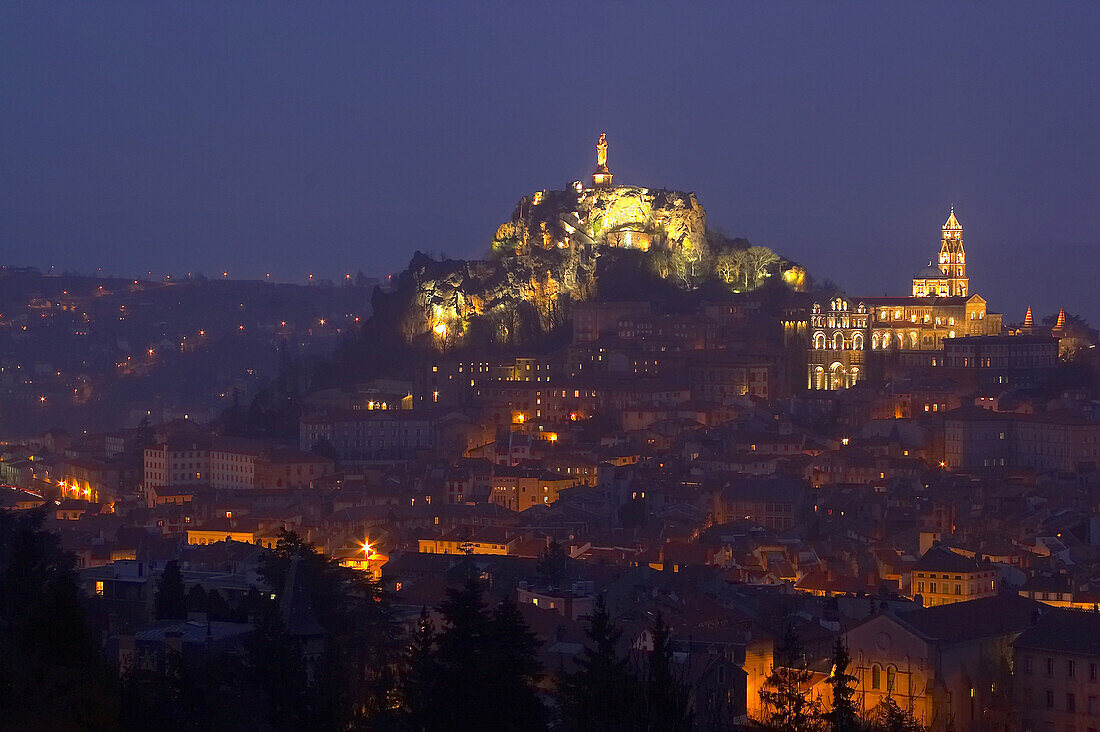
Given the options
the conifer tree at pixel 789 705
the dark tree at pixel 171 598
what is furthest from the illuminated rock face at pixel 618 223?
the conifer tree at pixel 789 705

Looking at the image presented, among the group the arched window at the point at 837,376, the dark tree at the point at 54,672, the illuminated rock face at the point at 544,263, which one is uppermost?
the illuminated rock face at the point at 544,263

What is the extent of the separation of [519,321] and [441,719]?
184ft

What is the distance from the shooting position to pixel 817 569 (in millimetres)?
42594

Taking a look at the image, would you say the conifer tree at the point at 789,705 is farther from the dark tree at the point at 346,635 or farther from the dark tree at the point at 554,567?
the dark tree at the point at 554,567

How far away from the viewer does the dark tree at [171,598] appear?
29281 millimetres

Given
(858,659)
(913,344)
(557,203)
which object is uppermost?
(557,203)

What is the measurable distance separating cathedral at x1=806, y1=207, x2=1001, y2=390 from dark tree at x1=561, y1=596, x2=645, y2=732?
159 feet

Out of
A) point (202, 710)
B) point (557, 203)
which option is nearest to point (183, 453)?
point (557, 203)

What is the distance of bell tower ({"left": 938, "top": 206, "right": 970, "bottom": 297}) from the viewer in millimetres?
76750

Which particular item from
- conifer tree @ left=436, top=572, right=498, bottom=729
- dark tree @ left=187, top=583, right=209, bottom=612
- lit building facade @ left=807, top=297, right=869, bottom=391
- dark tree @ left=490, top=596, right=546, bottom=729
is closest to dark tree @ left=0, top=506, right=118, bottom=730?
conifer tree @ left=436, top=572, right=498, bottom=729

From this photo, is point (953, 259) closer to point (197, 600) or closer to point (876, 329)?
point (876, 329)

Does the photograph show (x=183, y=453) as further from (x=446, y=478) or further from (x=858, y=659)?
(x=858, y=659)

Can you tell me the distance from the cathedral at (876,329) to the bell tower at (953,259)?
4.73 m

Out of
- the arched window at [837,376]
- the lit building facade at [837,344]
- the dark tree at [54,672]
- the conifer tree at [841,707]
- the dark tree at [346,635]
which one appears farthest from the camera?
the lit building facade at [837,344]
